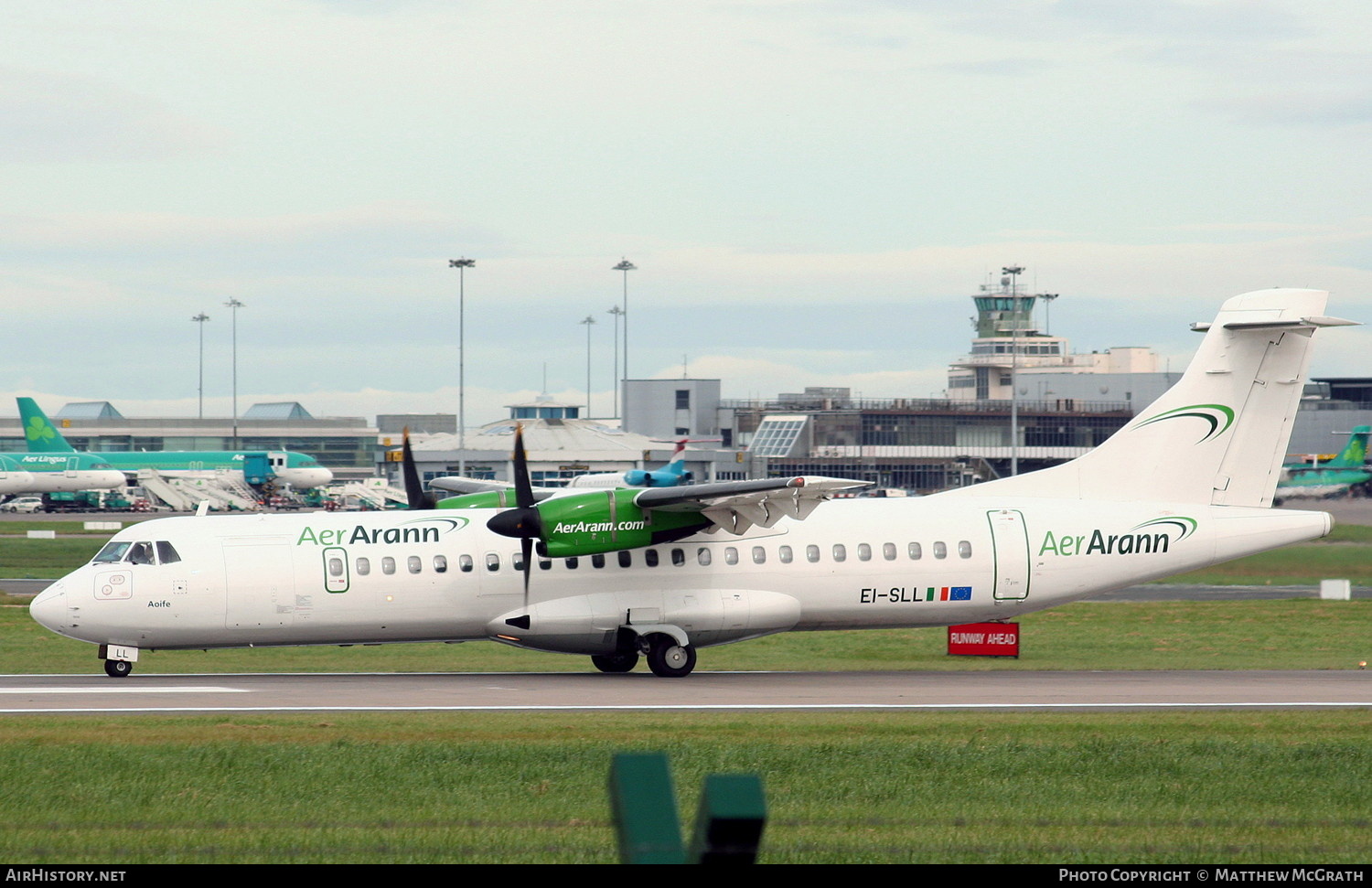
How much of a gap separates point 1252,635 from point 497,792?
23.2 m

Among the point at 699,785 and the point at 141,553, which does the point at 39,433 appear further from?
the point at 699,785

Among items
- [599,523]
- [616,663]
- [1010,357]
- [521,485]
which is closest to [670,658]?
[616,663]

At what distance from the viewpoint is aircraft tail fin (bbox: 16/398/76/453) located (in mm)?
108500

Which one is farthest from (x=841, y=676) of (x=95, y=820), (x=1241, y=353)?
(x=95, y=820)

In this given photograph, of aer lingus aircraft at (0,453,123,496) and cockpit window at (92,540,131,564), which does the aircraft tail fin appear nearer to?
aer lingus aircraft at (0,453,123,496)

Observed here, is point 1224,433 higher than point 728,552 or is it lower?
higher

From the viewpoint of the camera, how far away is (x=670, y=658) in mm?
23703

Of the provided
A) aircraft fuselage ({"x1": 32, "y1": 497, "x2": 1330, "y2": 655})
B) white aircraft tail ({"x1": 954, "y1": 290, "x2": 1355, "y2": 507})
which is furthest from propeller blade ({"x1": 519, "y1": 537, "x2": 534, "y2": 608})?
white aircraft tail ({"x1": 954, "y1": 290, "x2": 1355, "y2": 507})

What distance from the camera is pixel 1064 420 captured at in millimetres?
122812

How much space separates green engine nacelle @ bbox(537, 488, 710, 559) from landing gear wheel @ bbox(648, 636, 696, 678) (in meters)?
1.77

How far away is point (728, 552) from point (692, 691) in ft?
10.6

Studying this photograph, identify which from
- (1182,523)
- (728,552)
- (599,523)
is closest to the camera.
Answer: (599,523)

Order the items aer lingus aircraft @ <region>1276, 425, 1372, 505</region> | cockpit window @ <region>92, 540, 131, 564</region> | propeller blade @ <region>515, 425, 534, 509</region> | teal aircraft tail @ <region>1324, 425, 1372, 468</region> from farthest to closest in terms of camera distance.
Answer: teal aircraft tail @ <region>1324, 425, 1372, 468</region> → aer lingus aircraft @ <region>1276, 425, 1372, 505</region> → cockpit window @ <region>92, 540, 131, 564</region> → propeller blade @ <region>515, 425, 534, 509</region>

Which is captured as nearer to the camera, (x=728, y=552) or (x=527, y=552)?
(x=527, y=552)
